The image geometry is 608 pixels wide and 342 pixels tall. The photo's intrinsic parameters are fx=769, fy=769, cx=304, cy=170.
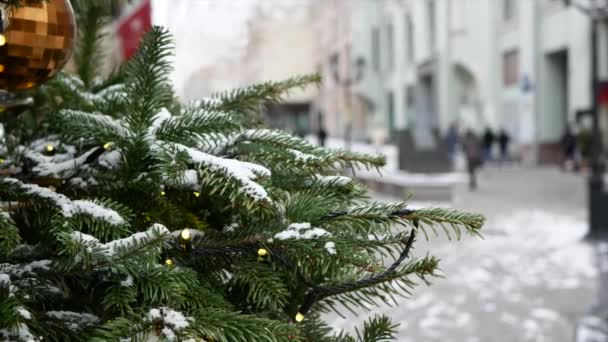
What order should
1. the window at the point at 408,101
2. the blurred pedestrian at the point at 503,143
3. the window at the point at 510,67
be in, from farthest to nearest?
1. the window at the point at 408,101
2. the window at the point at 510,67
3. the blurred pedestrian at the point at 503,143

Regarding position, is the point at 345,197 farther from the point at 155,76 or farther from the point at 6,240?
the point at 6,240

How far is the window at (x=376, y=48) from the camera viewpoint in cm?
4675

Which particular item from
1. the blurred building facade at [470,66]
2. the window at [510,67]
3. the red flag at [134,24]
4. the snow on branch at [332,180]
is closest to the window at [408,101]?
the blurred building facade at [470,66]

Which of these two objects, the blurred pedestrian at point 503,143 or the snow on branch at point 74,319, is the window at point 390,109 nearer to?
the blurred pedestrian at point 503,143

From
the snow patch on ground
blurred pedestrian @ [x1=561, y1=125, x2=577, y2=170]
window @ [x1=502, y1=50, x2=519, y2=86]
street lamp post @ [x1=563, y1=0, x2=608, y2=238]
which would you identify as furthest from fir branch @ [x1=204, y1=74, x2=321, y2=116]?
window @ [x1=502, y1=50, x2=519, y2=86]

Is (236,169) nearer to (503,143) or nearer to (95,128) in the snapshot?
(95,128)

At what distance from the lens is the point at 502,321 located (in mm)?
6324

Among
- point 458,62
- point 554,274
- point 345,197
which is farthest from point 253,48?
point 345,197

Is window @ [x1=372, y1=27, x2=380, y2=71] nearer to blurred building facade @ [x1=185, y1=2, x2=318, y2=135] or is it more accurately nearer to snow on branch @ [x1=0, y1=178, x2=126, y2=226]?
blurred building facade @ [x1=185, y1=2, x2=318, y2=135]

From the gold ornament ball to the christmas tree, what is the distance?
0.09m

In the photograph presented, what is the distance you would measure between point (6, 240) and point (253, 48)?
2418 inches

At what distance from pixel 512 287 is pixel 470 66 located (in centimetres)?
2624

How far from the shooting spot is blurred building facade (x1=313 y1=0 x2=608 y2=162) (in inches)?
1016

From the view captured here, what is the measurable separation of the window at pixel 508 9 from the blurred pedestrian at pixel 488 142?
542 cm
